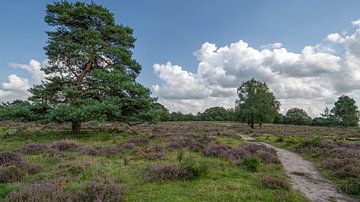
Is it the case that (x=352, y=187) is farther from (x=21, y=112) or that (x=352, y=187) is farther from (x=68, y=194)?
(x=21, y=112)

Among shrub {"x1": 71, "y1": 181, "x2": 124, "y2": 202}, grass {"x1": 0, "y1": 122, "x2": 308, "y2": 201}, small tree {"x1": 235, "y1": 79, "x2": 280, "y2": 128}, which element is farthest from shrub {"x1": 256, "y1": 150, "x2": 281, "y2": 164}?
small tree {"x1": 235, "y1": 79, "x2": 280, "y2": 128}

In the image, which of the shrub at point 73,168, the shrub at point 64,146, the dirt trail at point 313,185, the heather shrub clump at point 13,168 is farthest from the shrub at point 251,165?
the shrub at point 64,146

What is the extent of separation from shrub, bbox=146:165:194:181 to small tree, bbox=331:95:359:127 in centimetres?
6965

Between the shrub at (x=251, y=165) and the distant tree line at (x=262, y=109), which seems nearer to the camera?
the shrub at (x=251, y=165)

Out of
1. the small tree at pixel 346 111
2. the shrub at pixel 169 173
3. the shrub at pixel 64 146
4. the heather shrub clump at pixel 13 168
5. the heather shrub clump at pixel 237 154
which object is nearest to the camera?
the heather shrub clump at pixel 13 168

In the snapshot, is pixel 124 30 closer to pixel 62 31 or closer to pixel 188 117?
pixel 62 31

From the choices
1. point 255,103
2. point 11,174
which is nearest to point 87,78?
point 11,174

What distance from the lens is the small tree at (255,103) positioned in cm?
4716

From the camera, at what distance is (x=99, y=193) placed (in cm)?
597

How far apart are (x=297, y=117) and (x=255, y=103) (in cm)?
5623

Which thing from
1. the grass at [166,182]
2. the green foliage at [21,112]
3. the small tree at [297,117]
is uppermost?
the small tree at [297,117]

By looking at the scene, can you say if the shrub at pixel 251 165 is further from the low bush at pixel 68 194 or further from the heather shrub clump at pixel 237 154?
the low bush at pixel 68 194

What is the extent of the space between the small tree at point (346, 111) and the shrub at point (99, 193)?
237 feet

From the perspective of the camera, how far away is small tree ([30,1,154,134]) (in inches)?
727
